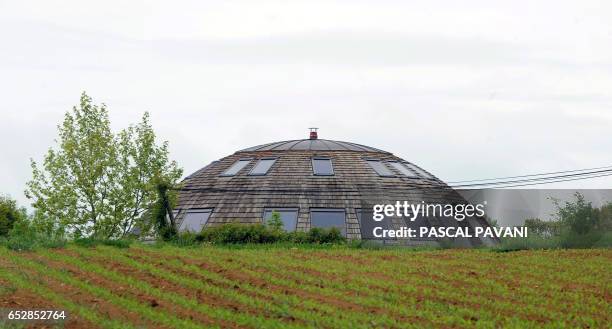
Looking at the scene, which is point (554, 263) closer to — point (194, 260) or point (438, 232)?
point (194, 260)

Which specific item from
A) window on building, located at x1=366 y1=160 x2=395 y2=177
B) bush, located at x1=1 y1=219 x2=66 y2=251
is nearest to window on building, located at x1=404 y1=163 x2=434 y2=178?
window on building, located at x1=366 y1=160 x2=395 y2=177

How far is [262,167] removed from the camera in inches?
1793

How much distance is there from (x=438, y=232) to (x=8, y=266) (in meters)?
24.0

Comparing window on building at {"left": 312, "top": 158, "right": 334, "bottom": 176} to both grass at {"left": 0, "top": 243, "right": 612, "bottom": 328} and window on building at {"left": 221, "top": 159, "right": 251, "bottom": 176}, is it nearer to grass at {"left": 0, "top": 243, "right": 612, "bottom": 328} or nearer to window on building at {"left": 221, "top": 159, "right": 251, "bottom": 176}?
window on building at {"left": 221, "top": 159, "right": 251, "bottom": 176}

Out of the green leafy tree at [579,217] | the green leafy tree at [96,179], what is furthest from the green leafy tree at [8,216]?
the green leafy tree at [579,217]

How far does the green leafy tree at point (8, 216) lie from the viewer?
152 feet

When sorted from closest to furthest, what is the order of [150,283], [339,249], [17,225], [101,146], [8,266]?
1. [150,283]
2. [8,266]
3. [339,249]
4. [17,225]
5. [101,146]

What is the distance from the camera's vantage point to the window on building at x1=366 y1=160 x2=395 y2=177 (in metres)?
45.3

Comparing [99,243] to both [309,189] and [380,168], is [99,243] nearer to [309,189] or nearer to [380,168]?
[309,189]

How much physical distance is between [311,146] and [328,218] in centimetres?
856

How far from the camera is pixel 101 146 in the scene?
4212 centimetres

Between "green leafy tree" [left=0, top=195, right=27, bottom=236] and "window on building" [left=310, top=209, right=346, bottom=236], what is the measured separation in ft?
50.0

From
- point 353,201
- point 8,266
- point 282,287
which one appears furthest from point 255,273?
point 353,201

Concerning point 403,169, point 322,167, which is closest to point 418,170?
point 403,169
